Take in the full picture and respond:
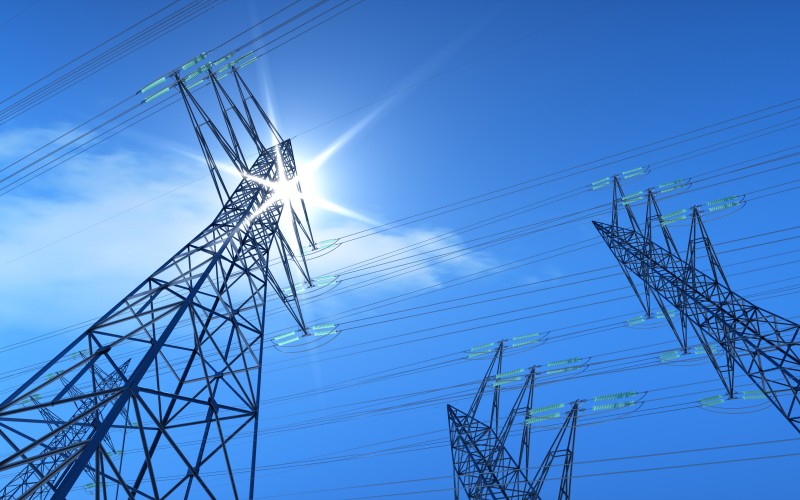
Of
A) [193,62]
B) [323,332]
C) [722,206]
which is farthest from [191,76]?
[722,206]

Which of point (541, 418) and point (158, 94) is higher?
point (158, 94)

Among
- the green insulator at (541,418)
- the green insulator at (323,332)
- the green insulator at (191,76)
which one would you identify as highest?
the green insulator at (191,76)

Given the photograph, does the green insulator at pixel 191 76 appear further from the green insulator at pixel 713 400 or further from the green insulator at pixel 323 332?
the green insulator at pixel 713 400

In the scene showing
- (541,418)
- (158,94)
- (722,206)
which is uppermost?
(158,94)

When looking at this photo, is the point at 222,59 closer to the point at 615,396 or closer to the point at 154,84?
the point at 154,84

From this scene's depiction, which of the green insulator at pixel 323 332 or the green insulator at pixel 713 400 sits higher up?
the green insulator at pixel 323 332

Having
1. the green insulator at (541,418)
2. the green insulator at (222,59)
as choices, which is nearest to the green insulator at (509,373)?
the green insulator at (541,418)

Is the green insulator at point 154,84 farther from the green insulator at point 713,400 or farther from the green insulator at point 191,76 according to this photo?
the green insulator at point 713,400

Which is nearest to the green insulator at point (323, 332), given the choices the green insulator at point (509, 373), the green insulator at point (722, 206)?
the green insulator at point (509, 373)

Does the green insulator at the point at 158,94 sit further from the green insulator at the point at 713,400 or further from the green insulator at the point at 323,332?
the green insulator at the point at 713,400

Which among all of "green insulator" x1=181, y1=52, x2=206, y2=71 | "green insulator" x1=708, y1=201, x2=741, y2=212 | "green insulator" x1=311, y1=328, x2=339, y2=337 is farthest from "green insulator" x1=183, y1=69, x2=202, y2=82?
"green insulator" x1=708, y1=201, x2=741, y2=212

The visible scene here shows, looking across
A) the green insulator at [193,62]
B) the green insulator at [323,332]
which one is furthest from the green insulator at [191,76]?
the green insulator at [323,332]

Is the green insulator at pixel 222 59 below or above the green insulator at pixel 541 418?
above

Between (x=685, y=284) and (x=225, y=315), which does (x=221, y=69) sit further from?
(x=685, y=284)
